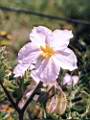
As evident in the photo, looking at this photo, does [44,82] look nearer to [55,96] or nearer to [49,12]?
[55,96]

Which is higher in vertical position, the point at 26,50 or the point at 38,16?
the point at 26,50

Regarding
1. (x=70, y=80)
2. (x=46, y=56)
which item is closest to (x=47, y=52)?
(x=46, y=56)

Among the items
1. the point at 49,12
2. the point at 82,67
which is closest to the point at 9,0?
the point at 49,12

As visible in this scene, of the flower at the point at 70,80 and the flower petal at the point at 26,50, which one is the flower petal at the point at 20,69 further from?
the flower at the point at 70,80

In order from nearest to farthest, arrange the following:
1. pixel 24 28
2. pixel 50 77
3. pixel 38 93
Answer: pixel 50 77 → pixel 38 93 → pixel 24 28

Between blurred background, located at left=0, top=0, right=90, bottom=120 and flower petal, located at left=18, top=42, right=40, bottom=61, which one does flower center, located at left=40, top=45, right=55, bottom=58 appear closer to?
flower petal, located at left=18, top=42, right=40, bottom=61

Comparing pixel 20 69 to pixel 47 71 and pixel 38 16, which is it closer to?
pixel 47 71

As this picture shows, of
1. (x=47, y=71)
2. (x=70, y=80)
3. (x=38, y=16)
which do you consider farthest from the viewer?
(x=38, y=16)

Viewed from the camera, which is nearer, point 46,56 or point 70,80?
point 46,56
